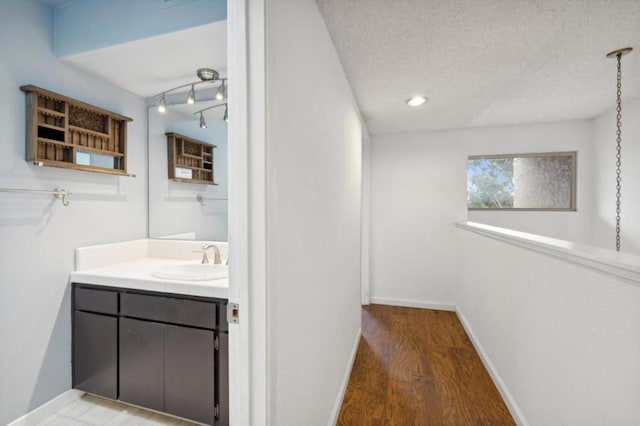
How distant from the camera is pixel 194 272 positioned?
187cm

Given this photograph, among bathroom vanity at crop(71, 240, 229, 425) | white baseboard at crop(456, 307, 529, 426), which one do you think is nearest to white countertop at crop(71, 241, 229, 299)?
bathroom vanity at crop(71, 240, 229, 425)

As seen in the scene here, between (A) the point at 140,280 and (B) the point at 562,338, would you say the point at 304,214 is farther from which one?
(B) the point at 562,338

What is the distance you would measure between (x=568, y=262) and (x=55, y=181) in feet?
9.26

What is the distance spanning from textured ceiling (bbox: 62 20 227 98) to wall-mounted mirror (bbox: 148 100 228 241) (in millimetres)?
278

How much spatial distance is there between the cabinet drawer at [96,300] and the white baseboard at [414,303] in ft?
9.58

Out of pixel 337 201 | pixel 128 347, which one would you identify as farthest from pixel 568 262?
pixel 128 347

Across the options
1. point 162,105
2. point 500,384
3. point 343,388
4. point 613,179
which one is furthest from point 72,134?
point 613,179

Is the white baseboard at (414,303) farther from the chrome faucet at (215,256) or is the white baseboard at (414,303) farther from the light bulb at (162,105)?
the light bulb at (162,105)

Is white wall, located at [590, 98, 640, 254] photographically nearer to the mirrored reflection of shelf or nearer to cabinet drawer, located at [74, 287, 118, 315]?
the mirrored reflection of shelf

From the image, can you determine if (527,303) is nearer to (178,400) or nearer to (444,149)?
(178,400)

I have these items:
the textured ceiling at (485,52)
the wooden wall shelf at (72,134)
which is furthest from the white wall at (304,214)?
the wooden wall shelf at (72,134)

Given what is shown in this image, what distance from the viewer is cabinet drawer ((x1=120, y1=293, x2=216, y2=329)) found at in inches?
56.8

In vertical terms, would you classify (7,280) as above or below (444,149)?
below

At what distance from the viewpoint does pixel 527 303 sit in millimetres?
1552
